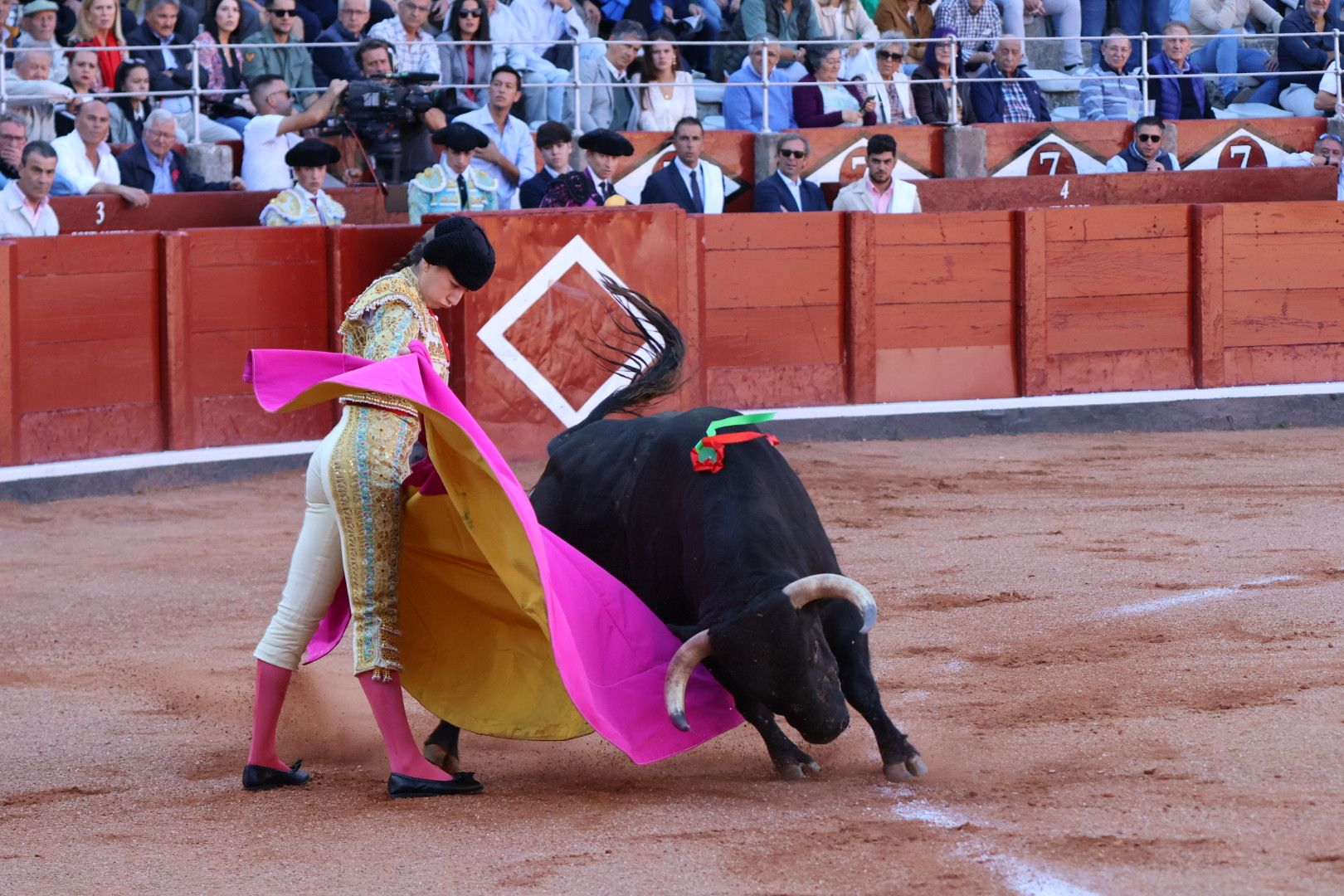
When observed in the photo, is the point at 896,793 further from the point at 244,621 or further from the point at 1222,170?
the point at 1222,170

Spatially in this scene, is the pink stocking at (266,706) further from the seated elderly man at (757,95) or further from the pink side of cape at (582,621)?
the seated elderly man at (757,95)

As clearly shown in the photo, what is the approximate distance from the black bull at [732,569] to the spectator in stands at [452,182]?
13.0ft

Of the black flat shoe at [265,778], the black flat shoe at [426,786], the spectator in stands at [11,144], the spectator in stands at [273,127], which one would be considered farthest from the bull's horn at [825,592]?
the spectator in stands at [273,127]

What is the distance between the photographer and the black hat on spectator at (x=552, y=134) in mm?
7629

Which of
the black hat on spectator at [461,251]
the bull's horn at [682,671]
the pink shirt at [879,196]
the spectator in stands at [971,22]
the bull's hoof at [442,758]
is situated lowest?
the bull's hoof at [442,758]

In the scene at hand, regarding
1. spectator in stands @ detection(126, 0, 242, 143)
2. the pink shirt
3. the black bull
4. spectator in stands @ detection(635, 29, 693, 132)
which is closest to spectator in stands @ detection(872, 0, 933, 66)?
spectator in stands @ detection(635, 29, 693, 132)

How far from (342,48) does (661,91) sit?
165cm

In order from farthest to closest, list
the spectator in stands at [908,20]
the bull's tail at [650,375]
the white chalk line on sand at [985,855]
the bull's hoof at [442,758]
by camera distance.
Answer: the spectator in stands at [908,20] → the bull's tail at [650,375] → the bull's hoof at [442,758] → the white chalk line on sand at [985,855]

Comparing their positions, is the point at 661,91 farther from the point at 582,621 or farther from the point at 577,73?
the point at 582,621

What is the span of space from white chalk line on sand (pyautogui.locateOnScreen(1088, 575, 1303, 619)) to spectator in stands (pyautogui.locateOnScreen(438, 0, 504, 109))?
499 cm

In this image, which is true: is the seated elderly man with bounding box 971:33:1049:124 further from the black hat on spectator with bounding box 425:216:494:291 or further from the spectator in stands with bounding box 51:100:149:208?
the black hat on spectator with bounding box 425:216:494:291

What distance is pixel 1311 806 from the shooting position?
9.02ft

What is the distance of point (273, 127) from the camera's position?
7980mm

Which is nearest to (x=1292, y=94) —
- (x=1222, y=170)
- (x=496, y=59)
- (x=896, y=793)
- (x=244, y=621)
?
(x=1222, y=170)
